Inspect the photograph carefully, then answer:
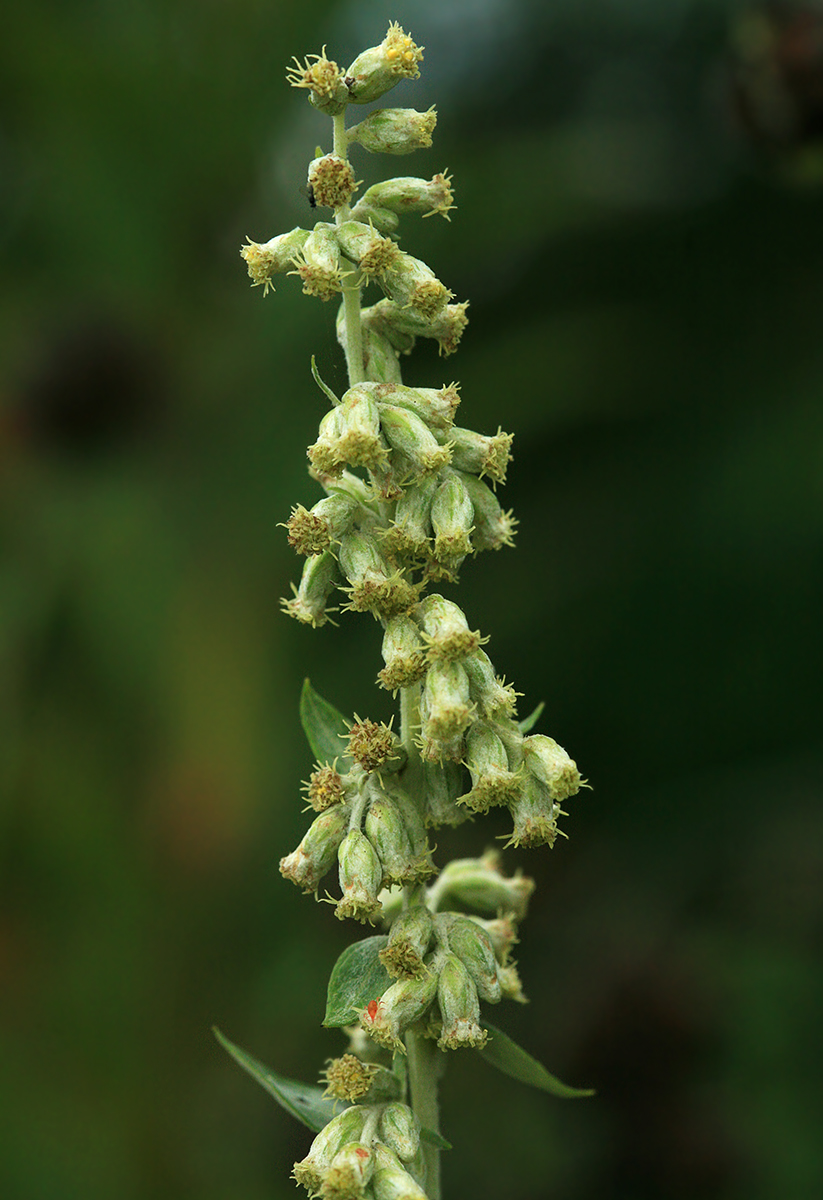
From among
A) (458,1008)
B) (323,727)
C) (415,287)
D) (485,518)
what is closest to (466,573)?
(323,727)

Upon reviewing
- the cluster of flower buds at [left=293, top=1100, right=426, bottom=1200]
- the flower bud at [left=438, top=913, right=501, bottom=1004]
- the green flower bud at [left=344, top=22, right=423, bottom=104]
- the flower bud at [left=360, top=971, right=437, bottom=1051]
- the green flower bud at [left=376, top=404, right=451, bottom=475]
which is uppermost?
the green flower bud at [left=344, top=22, right=423, bottom=104]

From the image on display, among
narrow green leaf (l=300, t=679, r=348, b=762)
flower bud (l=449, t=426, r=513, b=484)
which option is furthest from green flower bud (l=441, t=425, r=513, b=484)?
narrow green leaf (l=300, t=679, r=348, b=762)

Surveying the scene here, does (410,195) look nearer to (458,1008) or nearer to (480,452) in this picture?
(480,452)

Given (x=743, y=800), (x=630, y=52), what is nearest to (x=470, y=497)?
(x=743, y=800)

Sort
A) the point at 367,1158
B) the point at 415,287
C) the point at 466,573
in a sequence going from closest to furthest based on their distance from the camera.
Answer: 1. the point at 367,1158
2. the point at 415,287
3. the point at 466,573

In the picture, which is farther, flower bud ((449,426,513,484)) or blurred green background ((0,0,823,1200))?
blurred green background ((0,0,823,1200))

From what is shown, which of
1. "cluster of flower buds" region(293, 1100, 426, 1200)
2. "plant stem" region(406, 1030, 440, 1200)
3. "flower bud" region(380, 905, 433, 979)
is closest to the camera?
"cluster of flower buds" region(293, 1100, 426, 1200)

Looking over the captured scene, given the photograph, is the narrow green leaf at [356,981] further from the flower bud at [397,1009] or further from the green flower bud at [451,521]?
the green flower bud at [451,521]

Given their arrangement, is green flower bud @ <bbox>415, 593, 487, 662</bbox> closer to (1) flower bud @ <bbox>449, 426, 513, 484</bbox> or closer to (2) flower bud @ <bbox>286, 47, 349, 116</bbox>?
(1) flower bud @ <bbox>449, 426, 513, 484</bbox>
